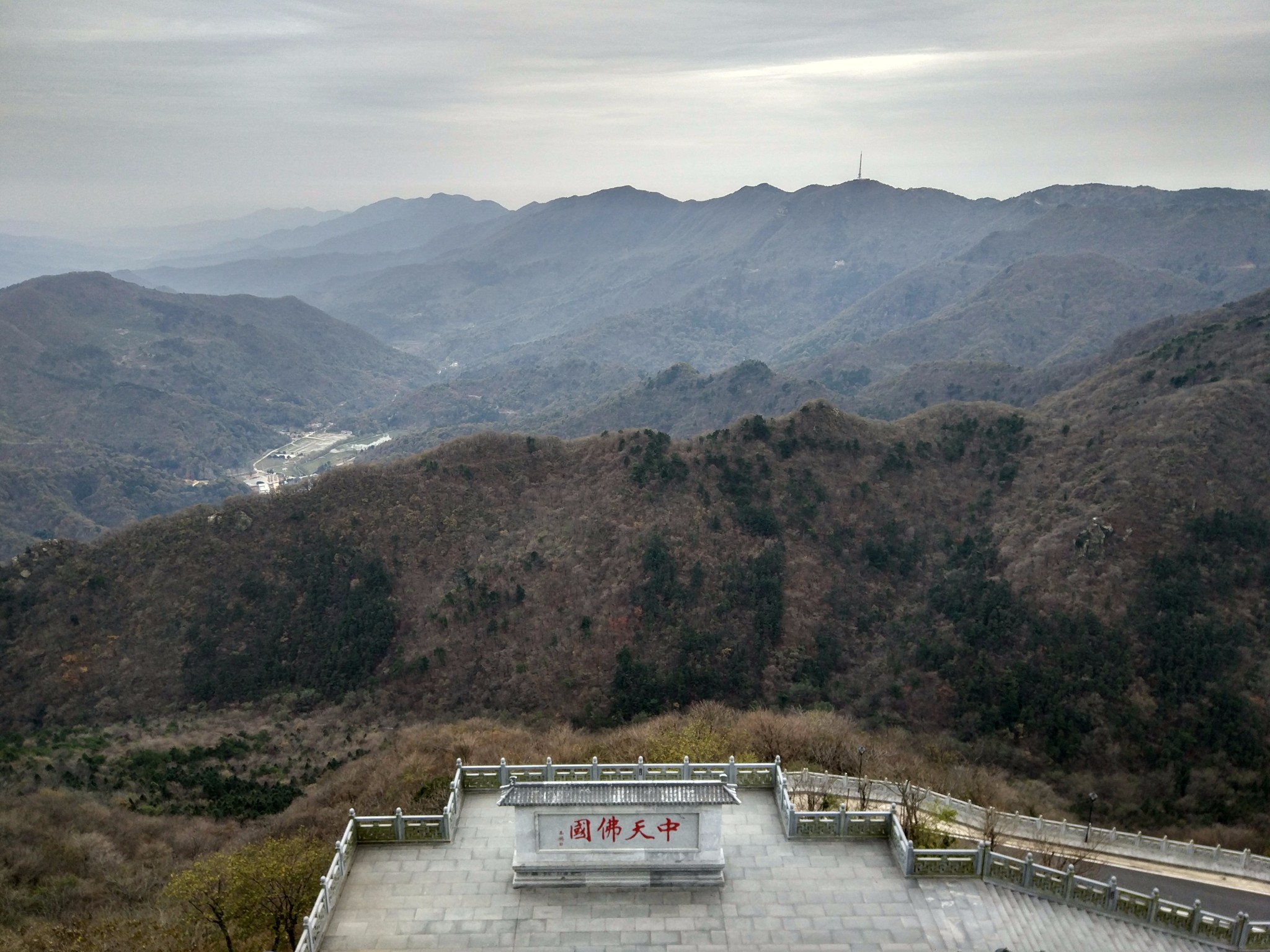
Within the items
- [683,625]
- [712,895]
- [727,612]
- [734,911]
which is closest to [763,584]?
[727,612]

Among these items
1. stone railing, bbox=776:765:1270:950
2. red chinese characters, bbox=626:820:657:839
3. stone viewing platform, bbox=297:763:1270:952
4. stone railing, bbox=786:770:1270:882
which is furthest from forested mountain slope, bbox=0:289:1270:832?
red chinese characters, bbox=626:820:657:839

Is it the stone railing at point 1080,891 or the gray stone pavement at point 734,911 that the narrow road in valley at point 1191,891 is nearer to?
the stone railing at point 1080,891

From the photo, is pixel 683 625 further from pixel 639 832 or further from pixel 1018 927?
pixel 1018 927

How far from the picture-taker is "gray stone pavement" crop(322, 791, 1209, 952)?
20.8 metres

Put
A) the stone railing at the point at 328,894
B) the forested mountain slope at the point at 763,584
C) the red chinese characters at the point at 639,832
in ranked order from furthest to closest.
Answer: the forested mountain slope at the point at 763,584 → the red chinese characters at the point at 639,832 → the stone railing at the point at 328,894

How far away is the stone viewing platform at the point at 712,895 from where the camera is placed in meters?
21.0

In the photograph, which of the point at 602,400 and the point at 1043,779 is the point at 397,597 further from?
the point at 602,400

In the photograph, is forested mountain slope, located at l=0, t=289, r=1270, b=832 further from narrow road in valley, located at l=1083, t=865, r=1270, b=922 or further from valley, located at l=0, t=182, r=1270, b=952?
narrow road in valley, located at l=1083, t=865, r=1270, b=922

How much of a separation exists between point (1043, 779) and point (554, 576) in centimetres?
3606

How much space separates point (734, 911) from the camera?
2167 centimetres

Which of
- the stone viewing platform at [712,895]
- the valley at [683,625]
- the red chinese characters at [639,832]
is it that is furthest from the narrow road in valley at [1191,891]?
the red chinese characters at [639,832]

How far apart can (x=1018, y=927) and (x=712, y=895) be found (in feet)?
27.0

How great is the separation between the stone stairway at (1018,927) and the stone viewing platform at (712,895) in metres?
0.04

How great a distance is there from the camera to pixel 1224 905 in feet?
96.1
